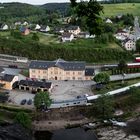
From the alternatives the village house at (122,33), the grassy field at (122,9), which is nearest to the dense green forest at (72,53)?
the village house at (122,33)

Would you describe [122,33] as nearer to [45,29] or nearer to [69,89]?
[45,29]

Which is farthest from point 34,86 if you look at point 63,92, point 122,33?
point 122,33

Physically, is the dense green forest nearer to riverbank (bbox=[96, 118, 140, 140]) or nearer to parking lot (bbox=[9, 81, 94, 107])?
parking lot (bbox=[9, 81, 94, 107])

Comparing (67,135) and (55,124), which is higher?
(55,124)

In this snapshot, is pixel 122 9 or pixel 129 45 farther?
pixel 122 9

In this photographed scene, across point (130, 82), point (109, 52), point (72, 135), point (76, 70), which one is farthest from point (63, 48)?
point (72, 135)

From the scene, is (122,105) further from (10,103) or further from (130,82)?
(10,103)
